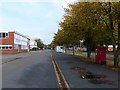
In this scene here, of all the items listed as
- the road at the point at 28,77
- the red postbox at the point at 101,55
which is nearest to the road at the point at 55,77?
the road at the point at 28,77

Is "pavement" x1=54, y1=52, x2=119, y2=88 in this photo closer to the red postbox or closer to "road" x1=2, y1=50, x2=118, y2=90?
"road" x1=2, y1=50, x2=118, y2=90

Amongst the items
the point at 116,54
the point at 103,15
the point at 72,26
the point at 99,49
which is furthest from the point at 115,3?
the point at 72,26

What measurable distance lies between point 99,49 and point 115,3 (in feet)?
21.8

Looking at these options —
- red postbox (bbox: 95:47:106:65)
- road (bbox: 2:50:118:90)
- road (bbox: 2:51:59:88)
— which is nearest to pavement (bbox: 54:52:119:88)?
road (bbox: 2:50:118:90)

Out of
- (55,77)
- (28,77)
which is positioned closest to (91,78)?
(55,77)

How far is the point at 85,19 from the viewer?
1541cm

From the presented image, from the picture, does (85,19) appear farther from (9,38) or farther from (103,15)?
(9,38)

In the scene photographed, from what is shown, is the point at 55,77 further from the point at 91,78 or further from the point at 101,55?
the point at 101,55

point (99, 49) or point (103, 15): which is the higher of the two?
point (103, 15)

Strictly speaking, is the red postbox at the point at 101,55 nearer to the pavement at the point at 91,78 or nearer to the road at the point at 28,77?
the pavement at the point at 91,78

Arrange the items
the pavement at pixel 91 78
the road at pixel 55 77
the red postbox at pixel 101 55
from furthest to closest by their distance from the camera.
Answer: the red postbox at pixel 101 55 → the road at pixel 55 77 → the pavement at pixel 91 78

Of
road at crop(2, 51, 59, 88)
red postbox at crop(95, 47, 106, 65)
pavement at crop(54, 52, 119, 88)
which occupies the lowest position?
road at crop(2, 51, 59, 88)

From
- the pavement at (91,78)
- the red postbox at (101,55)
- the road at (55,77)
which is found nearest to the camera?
the pavement at (91,78)

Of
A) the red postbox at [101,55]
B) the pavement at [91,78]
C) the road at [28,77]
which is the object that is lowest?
the road at [28,77]
